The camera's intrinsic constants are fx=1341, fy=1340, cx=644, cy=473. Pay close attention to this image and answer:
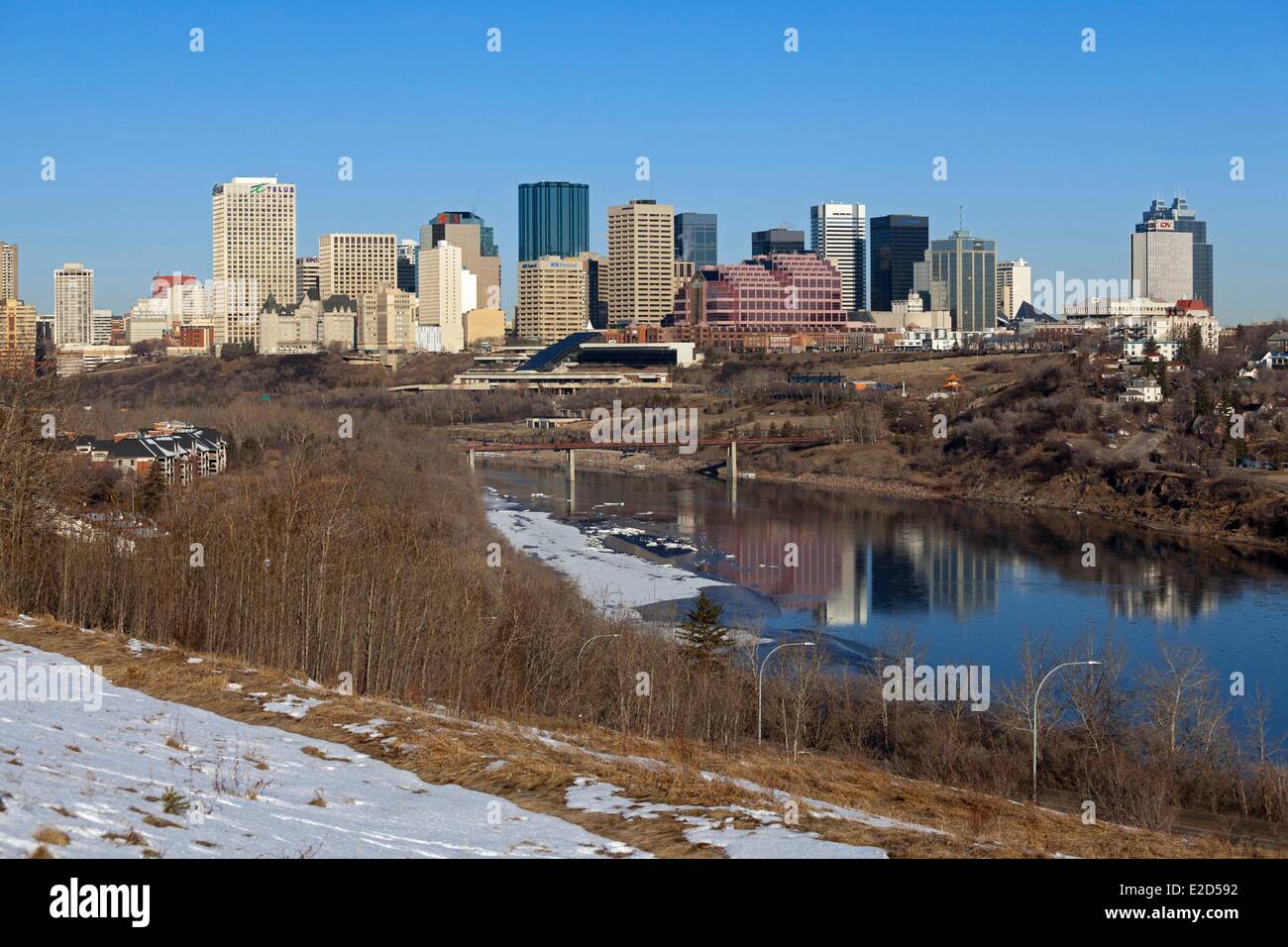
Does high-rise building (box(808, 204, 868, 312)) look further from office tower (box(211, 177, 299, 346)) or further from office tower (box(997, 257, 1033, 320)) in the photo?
office tower (box(211, 177, 299, 346))

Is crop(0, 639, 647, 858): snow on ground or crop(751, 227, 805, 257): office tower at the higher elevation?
crop(751, 227, 805, 257): office tower

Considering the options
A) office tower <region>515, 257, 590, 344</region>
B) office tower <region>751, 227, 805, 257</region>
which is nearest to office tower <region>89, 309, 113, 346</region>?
office tower <region>515, 257, 590, 344</region>

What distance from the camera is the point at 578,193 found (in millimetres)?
155875

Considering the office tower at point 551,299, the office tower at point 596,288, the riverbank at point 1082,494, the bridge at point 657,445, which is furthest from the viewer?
the office tower at point 596,288

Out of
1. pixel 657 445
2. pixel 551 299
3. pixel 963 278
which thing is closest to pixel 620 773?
pixel 657 445

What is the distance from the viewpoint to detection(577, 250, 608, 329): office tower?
11750 centimetres

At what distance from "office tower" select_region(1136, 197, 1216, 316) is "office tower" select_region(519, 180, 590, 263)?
61.1 metres

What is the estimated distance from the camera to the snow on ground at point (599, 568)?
2281 cm

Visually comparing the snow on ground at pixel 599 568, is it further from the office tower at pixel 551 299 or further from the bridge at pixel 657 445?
the office tower at pixel 551 299

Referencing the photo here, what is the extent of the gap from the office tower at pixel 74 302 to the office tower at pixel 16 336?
49.6 m

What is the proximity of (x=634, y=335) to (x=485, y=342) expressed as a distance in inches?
732

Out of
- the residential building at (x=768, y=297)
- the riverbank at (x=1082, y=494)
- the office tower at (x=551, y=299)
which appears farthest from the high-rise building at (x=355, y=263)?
the riverbank at (x=1082, y=494)
